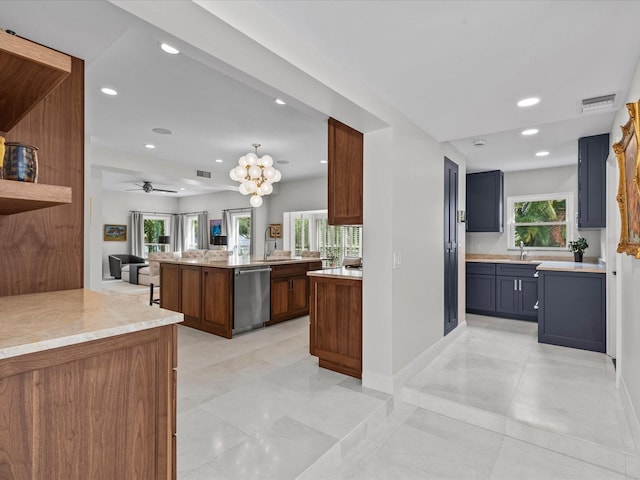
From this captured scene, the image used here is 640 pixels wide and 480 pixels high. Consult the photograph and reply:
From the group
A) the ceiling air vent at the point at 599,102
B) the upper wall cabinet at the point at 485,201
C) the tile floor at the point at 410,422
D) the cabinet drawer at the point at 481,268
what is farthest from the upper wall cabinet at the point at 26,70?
the upper wall cabinet at the point at 485,201

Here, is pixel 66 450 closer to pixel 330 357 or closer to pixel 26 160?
pixel 26 160

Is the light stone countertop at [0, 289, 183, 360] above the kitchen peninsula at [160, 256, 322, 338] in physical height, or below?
above

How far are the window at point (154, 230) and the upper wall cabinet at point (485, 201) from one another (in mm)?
9600

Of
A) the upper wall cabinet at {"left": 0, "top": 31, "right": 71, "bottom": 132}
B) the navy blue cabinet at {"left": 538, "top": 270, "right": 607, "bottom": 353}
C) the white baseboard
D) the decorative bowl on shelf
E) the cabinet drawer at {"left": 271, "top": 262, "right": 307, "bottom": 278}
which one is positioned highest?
the upper wall cabinet at {"left": 0, "top": 31, "right": 71, "bottom": 132}

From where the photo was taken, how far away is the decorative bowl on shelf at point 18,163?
1.15 metres

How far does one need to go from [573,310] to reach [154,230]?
11.7m

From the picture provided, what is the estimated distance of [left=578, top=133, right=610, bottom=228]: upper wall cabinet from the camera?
3715 millimetres

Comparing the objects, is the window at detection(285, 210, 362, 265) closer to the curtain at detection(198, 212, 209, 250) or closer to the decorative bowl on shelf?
the curtain at detection(198, 212, 209, 250)

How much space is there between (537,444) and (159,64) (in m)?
3.88

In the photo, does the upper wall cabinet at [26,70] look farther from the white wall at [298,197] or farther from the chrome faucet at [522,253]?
the white wall at [298,197]

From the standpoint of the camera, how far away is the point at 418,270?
10.7 ft

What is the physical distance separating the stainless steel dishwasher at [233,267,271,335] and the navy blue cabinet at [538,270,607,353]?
3.35 m

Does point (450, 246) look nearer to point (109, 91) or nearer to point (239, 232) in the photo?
point (109, 91)

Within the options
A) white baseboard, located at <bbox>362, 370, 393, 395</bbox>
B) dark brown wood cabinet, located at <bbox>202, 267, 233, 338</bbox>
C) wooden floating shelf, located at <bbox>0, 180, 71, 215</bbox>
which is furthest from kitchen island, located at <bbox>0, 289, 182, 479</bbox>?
dark brown wood cabinet, located at <bbox>202, 267, 233, 338</bbox>
